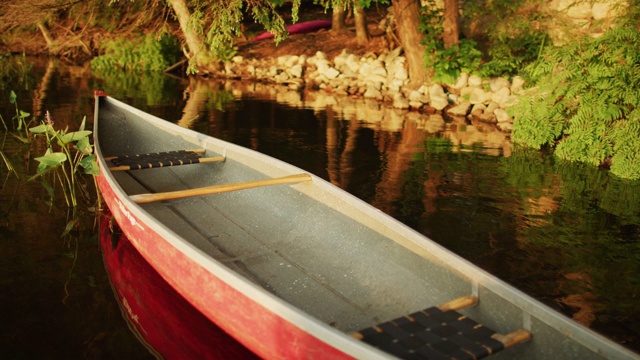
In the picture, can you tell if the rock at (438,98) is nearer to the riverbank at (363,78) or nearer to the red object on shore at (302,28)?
the riverbank at (363,78)

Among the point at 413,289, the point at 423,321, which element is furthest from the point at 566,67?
the point at 423,321

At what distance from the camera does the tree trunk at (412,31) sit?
13.9 m

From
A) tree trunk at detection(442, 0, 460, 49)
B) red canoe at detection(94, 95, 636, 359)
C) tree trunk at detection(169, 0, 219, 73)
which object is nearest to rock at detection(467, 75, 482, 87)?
tree trunk at detection(442, 0, 460, 49)

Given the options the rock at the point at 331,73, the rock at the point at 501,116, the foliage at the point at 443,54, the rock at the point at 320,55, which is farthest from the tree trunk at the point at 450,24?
the rock at the point at 320,55

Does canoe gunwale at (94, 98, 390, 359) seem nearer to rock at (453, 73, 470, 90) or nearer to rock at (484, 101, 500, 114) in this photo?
rock at (484, 101, 500, 114)

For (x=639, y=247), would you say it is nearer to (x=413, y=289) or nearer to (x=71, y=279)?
(x=413, y=289)

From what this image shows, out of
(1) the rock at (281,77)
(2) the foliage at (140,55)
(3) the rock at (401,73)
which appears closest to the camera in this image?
(3) the rock at (401,73)

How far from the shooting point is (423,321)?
3.62 metres

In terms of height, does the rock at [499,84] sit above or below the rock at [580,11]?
below

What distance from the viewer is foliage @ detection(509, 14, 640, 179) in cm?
877

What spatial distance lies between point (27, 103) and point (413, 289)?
11737mm

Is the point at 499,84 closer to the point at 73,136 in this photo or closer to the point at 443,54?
the point at 443,54

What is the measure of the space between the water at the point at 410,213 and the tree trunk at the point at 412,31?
50.5 inches

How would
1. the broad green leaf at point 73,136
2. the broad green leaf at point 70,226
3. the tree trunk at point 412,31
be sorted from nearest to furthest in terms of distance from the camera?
the broad green leaf at point 73,136, the broad green leaf at point 70,226, the tree trunk at point 412,31
